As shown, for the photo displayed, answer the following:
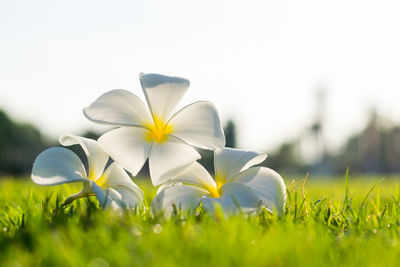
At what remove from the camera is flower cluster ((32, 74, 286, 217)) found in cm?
193

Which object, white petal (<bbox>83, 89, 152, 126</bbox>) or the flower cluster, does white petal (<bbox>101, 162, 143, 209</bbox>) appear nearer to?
the flower cluster

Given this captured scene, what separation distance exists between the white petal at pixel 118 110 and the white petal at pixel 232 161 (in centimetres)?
40

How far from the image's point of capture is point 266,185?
1977 mm

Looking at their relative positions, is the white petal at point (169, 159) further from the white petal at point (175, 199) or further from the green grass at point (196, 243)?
the green grass at point (196, 243)

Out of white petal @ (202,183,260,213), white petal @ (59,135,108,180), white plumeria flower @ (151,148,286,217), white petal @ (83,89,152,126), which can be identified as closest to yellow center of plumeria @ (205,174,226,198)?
white plumeria flower @ (151,148,286,217)

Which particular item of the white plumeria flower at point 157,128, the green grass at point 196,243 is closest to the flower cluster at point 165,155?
the white plumeria flower at point 157,128

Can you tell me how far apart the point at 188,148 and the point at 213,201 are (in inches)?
11.7

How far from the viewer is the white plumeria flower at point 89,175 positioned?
1862 mm

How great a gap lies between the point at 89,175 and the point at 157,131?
41 centimetres

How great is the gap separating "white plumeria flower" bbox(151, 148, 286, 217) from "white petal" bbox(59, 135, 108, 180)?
34 centimetres

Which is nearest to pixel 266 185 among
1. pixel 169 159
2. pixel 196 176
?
pixel 196 176

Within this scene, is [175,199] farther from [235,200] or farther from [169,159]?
[235,200]

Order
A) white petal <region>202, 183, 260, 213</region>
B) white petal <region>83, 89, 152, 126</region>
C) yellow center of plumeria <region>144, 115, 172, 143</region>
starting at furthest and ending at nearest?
yellow center of plumeria <region>144, 115, 172, 143</region> < white petal <region>83, 89, 152, 126</region> < white petal <region>202, 183, 260, 213</region>

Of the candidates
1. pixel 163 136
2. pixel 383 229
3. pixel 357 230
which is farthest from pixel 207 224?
pixel 383 229
